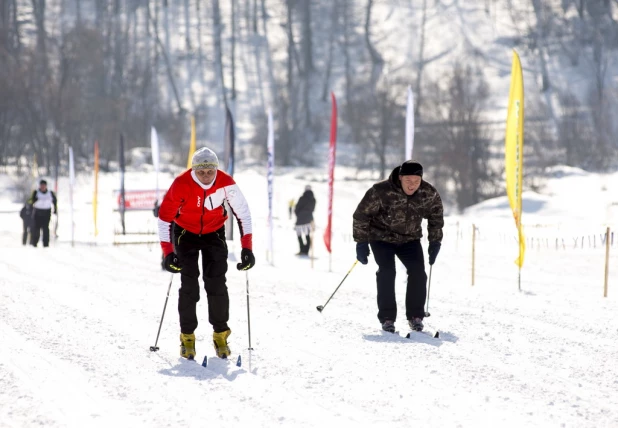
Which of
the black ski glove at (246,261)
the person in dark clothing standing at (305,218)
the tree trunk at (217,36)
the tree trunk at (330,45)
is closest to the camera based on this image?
the black ski glove at (246,261)

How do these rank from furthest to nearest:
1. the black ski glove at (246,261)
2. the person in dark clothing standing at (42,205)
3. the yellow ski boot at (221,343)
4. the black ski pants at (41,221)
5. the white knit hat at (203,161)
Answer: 1. the black ski pants at (41,221)
2. the person in dark clothing standing at (42,205)
3. the yellow ski boot at (221,343)
4. the black ski glove at (246,261)
5. the white knit hat at (203,161)

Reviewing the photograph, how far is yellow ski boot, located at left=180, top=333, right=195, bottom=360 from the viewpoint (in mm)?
5938

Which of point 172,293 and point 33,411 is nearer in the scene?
point 33,411

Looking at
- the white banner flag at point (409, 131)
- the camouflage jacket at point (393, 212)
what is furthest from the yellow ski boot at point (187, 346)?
the white banner flag at point (409, 131)

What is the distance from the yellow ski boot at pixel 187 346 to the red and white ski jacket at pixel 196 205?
642 millimetres

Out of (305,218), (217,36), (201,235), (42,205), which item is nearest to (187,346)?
(201,235)

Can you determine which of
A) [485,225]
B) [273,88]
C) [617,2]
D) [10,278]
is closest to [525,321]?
[10,278]

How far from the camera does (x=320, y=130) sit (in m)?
60.4

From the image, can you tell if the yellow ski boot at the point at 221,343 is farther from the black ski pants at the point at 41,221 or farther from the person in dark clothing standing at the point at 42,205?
the black ski pants at the point at 41,221

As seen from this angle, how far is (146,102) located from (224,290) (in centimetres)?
5623

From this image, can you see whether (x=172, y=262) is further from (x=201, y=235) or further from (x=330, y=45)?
(x=330, y=45)

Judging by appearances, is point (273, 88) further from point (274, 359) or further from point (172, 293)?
point (274, 359)

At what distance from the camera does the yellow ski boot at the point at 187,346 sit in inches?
234

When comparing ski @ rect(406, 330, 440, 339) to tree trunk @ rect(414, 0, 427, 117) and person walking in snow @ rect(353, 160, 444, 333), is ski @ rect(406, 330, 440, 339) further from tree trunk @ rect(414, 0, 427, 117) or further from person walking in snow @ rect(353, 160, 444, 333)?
tree trunk @ rect(414, 0, 427, 117)
